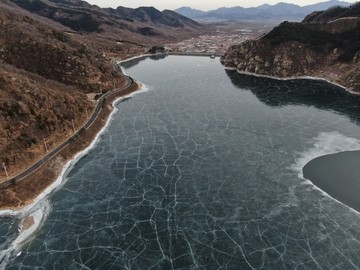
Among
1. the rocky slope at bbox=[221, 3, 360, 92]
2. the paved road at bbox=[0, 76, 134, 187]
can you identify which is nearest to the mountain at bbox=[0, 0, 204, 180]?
the paved road at bbox=[0, 76, 134, 187]

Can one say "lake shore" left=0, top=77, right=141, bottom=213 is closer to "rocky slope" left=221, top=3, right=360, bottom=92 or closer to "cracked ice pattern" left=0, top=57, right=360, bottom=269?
"cracked ice pattern" left=0, top=57, right=360, bottom=269

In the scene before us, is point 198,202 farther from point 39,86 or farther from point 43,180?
point 39,86

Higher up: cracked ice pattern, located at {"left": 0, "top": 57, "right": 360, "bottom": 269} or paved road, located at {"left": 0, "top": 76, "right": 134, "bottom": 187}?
paved road, located at {"left": 0, "top": 76, "right": 134, "bottom": 187}

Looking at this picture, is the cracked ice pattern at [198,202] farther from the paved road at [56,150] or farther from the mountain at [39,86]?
the mountain at [39,86]

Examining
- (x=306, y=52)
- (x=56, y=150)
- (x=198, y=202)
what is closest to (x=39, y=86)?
(x=56, y=150)

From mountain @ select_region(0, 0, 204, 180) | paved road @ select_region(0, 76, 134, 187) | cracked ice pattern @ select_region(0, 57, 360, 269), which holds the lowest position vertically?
cracked ice pattern @ select_region(0, 57, 360, 269)

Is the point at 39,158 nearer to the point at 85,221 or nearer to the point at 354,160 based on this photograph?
the point at 85,221

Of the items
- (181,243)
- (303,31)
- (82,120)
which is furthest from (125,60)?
(181,243)

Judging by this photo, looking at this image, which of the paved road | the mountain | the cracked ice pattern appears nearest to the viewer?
the cracked ice pattern
